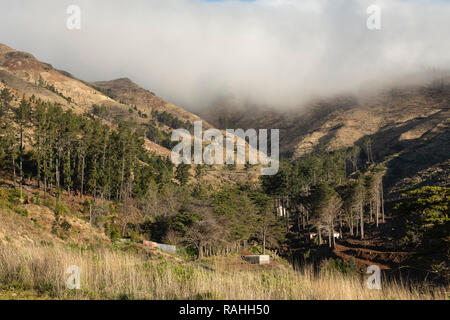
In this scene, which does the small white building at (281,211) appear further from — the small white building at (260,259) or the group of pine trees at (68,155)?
the small white building at (260,259)

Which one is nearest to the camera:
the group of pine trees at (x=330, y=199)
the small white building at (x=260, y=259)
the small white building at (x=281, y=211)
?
the small white building at (x=260, y=259)

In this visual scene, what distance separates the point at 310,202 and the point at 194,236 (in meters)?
29.1

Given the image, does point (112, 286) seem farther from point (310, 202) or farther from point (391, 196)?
point (391, 196)

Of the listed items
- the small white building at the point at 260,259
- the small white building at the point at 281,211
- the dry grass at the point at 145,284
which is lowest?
the small white building at the point at 260,259

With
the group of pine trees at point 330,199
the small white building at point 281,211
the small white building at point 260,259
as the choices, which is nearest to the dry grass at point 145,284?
the small white building at point 260,259

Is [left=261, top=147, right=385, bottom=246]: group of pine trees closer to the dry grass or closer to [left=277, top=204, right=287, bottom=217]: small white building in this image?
[left=277, top=204, right=287, bottom=217]: small white building

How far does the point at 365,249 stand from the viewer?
172 ft

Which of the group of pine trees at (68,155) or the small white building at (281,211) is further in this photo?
the small white building at (281,211)

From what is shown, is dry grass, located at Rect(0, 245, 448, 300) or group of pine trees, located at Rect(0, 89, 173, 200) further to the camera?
group of pine trees, located at Rect(0, 89, 173, 200)

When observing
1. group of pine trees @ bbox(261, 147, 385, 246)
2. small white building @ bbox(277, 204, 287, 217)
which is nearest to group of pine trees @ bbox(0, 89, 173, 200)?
group of pine trees @ bbox(261, 147, 385, 246)

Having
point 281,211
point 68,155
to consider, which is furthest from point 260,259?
point 281,211

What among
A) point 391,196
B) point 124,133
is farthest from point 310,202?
point 391,196

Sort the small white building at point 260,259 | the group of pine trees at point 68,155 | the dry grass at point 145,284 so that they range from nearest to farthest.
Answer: the dry grass at point 145,284 < the small white building at point 260,259 < the group of pine trees at point 68,155

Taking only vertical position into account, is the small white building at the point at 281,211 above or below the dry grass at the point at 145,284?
below
